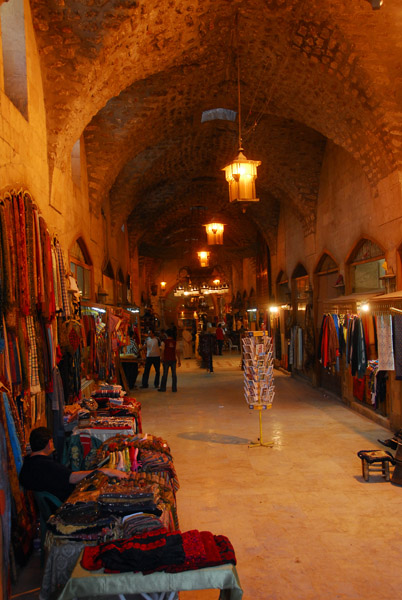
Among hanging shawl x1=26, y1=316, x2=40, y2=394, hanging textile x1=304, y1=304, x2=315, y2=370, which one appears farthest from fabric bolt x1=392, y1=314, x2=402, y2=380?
hanging textile x1=304, y1=304, x2=315, y2=370

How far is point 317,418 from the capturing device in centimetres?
797

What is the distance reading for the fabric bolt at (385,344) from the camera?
611 centimetres

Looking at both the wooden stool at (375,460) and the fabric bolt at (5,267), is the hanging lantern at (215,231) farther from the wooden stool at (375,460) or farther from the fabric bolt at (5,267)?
the fabric bolt at (5,267)

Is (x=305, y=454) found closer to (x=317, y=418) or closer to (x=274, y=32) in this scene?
(x=317, y=418)

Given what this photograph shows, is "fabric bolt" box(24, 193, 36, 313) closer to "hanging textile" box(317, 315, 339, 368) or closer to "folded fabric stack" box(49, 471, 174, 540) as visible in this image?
"folded fabric stack" box(49, 471, 174, 540)

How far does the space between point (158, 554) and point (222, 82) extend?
30.0 feet

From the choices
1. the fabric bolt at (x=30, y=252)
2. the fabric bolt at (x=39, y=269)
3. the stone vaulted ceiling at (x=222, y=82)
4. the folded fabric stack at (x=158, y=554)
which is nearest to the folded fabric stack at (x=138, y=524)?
the folded fabric stack at (x=158, y=554)

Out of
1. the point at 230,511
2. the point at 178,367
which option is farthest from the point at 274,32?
the point at 178,367

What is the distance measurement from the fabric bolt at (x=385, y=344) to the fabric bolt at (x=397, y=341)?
6 centimetres

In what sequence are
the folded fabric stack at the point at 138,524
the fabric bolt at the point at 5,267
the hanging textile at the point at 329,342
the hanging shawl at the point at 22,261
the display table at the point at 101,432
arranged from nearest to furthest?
the folded fabric stack at the point at 138,524 → the fabric bolt at the point at 5,267 → the hanging shawl at the point at 22,261 → the display table at the point at 101,432 → the hanging textile at the point at 329,342

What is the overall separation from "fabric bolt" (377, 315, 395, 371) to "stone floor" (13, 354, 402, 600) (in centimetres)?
113

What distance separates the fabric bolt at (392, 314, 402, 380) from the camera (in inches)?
233

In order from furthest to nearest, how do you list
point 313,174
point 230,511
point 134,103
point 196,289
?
point 196,289, point 313,174, point 134,103, point 230,511

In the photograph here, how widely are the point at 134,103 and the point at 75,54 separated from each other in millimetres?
3391
